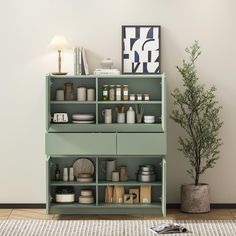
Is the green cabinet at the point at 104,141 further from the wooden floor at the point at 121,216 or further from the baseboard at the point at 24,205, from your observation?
the baseboard at the point at 24,205

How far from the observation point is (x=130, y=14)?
7156 millimetres

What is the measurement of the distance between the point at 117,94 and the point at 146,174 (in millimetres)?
849

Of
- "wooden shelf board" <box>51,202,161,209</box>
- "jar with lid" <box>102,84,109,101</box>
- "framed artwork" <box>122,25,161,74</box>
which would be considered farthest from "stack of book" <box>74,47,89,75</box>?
"wooden shelf board" <box>51,202,161,209</box>

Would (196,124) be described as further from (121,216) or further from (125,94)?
(121,216)

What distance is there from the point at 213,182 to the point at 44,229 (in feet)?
6.81

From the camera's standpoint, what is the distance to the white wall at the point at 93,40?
715cm

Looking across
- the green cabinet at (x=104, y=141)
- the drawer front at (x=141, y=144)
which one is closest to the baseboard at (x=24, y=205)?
the green cabinet at (x=104, y=141)

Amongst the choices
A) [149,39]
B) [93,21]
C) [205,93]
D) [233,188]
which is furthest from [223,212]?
[93,21]

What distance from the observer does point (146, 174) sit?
701cm

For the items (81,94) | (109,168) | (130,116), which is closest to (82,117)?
(81,94)

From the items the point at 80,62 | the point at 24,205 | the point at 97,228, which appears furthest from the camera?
the point at 24,205

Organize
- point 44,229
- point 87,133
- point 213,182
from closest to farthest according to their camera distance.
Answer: point 44,229 < point 87,133 < point 213,182

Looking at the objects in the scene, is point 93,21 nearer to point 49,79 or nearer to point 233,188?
point 49,79

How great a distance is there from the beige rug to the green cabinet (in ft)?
1.79
